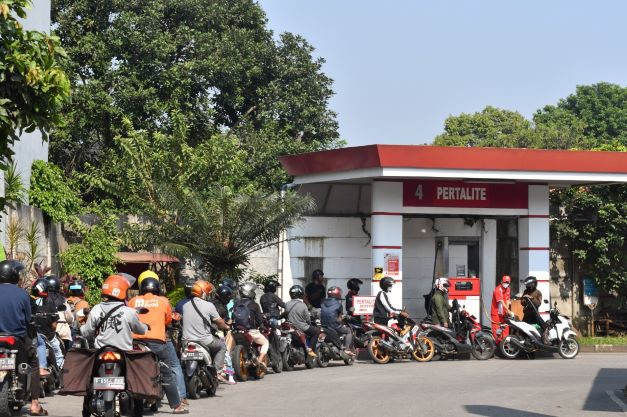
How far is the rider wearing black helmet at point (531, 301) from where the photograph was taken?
22.5 m

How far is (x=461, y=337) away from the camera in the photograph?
22031 millimetres

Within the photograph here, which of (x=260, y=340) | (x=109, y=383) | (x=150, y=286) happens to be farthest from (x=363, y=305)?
(x=109, y=383)

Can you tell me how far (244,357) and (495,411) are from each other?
17.4 feet

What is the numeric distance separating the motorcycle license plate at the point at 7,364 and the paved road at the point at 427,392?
1460 mm

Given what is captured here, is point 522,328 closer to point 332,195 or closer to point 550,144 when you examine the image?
point 332,195

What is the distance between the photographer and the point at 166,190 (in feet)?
78.1

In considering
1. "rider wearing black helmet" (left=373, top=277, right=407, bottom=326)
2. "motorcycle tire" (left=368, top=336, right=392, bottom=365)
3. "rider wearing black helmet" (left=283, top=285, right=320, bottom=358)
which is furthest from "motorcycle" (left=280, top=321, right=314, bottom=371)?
"rider wearing black helmet" (left=373, top=277, right=407, bottom=326)

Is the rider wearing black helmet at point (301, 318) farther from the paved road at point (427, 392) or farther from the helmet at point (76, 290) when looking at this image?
the helmet at point (76, 290)

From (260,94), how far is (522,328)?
18.4 metres

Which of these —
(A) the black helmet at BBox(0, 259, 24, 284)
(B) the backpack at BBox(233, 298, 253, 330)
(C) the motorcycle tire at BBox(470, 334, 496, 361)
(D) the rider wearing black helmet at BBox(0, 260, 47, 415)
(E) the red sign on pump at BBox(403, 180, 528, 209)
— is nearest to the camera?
(D) the rider wearing black helmet at BBox(0, 260, 47, 415)

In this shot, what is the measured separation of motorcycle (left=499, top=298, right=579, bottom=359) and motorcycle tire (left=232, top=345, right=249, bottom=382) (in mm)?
6381

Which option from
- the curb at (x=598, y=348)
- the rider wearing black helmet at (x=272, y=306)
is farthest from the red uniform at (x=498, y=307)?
the rider wearing black helmet at (x=272, y=306)

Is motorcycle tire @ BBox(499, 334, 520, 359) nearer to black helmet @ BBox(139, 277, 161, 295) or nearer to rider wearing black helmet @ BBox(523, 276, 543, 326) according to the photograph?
rider wearing black helmet @ BBox(523, 276, 543, 326)

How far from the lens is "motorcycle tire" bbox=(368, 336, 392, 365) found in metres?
21.0
